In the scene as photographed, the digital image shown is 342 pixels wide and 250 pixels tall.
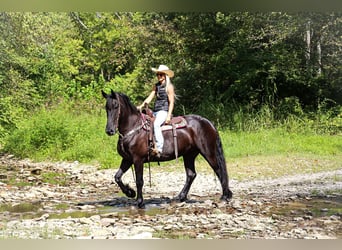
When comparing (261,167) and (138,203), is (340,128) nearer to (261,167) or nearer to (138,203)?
(261,167)

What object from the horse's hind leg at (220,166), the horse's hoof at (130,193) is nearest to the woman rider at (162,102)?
the horse's hoof at (130,193)

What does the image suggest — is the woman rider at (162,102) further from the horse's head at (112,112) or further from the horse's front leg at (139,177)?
the horse's head at (112,112)

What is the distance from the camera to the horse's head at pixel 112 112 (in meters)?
4.89

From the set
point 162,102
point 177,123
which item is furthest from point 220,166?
point 162,102

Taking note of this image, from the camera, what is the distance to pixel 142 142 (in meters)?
5.07

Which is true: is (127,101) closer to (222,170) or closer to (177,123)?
(177,123)

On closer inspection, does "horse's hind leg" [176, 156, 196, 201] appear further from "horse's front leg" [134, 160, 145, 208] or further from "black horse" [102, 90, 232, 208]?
"horse's front leg" [134, 160, 145, 208]

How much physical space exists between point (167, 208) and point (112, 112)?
3.36 feet

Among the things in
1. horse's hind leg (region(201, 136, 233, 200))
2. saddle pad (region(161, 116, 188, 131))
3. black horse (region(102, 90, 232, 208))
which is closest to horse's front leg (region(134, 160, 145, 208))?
Answer: black horse (region(102, 90, 232, 208))

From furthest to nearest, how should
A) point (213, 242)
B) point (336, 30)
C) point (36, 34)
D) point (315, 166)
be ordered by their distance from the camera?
point (36, 34), point (336, 30), point (315, 166), point (213, 242)

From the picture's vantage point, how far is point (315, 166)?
7230 millimetres

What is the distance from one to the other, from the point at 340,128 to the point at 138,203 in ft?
15.9
